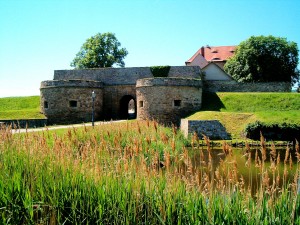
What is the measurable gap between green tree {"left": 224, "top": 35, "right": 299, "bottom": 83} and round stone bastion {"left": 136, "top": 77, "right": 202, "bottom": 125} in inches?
662

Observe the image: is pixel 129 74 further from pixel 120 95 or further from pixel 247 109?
pixel 247 109

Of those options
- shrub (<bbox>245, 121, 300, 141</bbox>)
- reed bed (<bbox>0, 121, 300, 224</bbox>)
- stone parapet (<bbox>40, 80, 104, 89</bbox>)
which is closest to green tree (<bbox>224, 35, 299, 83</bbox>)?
stone parapet (<bbox>40, 80, 104, 89</bbox>)

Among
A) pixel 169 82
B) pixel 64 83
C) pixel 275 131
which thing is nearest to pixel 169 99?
pixel 169 82

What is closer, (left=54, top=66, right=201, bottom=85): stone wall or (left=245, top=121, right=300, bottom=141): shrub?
(left=245, top=121, right=300, bottom=141): shrub

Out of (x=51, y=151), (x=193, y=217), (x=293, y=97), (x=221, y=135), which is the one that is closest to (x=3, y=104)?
(x=221, y=135)

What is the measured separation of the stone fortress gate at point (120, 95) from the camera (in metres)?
24.2

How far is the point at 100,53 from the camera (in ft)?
144

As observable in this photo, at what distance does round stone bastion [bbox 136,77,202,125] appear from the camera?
952 inches

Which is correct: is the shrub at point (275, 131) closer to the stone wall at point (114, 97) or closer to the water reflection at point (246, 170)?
the water reflection at point (246, 170)

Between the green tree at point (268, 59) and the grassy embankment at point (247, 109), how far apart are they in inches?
568

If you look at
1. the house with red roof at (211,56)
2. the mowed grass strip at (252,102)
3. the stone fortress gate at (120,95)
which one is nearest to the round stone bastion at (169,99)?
the stone fortress gate at (120,95)

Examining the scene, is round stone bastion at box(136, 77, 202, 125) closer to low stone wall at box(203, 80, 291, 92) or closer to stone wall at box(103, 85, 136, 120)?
stone wall at box(103, 85, 136, 120)

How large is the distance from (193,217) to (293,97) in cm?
2186

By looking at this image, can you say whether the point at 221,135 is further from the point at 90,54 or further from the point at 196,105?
the point at 90,54
